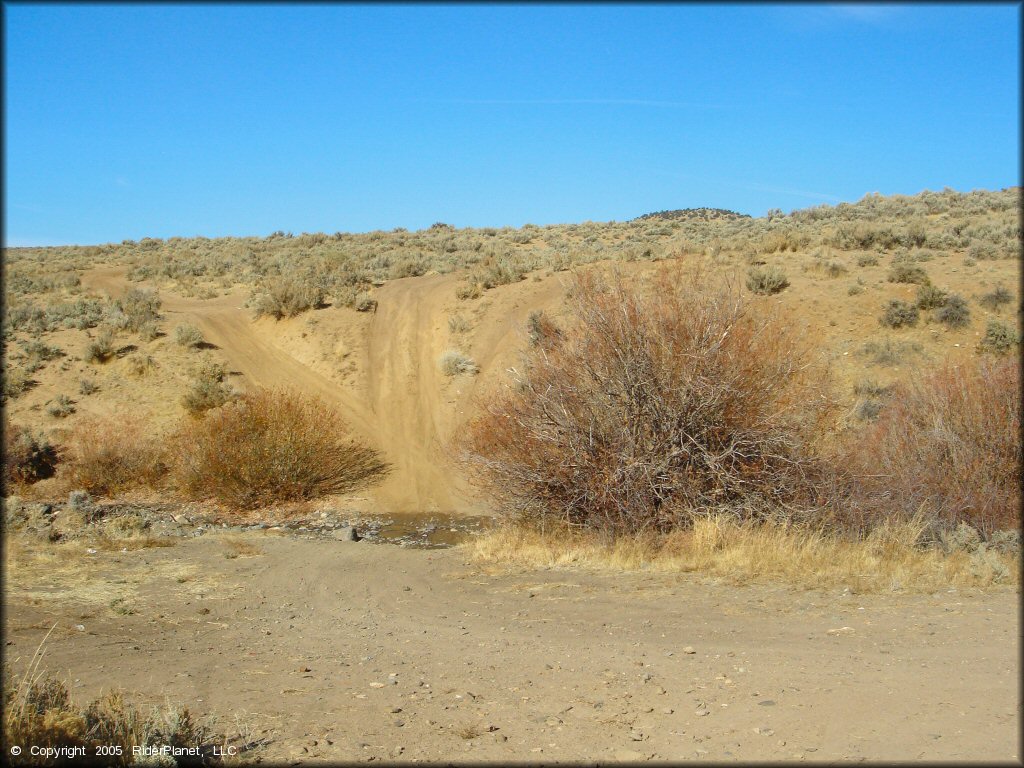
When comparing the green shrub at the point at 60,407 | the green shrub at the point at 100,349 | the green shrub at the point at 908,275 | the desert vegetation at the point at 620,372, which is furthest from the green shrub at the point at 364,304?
the green shrub at the point at 908,275

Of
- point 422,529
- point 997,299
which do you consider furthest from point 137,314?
point 997,299

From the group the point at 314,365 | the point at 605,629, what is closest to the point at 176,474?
the point at 314,365

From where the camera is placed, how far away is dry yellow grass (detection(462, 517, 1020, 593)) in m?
9.73

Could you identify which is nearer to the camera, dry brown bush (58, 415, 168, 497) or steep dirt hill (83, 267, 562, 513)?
dry brown bush (58, 415, 168, 497)

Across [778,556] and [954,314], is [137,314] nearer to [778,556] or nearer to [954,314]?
[778,556]

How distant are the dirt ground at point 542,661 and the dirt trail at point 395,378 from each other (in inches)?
358

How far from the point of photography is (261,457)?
19.6 meters

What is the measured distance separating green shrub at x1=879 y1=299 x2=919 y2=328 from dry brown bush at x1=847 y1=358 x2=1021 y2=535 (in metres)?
8.59

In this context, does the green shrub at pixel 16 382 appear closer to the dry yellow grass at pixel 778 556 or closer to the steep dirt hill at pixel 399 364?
the steep dirt hill at pixel 399 364

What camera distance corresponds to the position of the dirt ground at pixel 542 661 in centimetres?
535

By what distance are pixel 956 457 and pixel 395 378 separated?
16.8 metres

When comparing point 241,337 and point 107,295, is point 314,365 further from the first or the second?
point 107,295

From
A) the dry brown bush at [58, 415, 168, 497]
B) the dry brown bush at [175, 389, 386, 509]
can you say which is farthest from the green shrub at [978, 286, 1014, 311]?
the dry brown bush at [58, 415, 168, 497]

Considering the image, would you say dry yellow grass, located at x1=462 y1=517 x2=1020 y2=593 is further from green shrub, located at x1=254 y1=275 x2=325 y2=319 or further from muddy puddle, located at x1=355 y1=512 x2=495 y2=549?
green shrub, located at x1=254 y1=275 x2=325 y2=319
